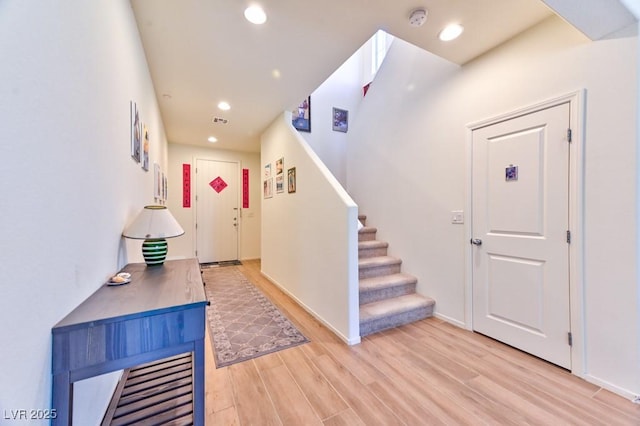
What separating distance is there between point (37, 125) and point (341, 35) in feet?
6.59

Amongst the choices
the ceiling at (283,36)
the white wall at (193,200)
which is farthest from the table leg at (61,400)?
the white wall at (193,200)

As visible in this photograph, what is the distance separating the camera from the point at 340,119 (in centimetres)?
483

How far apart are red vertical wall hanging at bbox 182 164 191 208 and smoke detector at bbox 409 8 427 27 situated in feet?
16.3

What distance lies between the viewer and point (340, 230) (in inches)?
93.0

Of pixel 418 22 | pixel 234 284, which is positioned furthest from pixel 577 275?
pixel 234 284

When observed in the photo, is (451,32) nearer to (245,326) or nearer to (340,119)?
(340,119)

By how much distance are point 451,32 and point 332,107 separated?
114 inches

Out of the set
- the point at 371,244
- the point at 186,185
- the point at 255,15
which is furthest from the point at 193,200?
the point at 255,15

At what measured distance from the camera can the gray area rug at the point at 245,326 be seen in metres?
2.16

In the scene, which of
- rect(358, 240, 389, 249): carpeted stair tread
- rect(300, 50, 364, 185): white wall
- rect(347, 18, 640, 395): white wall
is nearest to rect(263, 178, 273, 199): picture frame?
rect(300, 50, 364, 185): white wall

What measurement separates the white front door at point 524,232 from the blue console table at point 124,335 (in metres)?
2.33

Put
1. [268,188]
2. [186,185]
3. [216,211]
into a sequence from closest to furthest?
[268,188]
[186,185]
[216,211]

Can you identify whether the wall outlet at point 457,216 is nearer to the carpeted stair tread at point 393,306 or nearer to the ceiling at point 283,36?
the carpeted stair tread at point 393,306

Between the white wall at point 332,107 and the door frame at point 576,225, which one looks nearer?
the door frame at point 576,225
